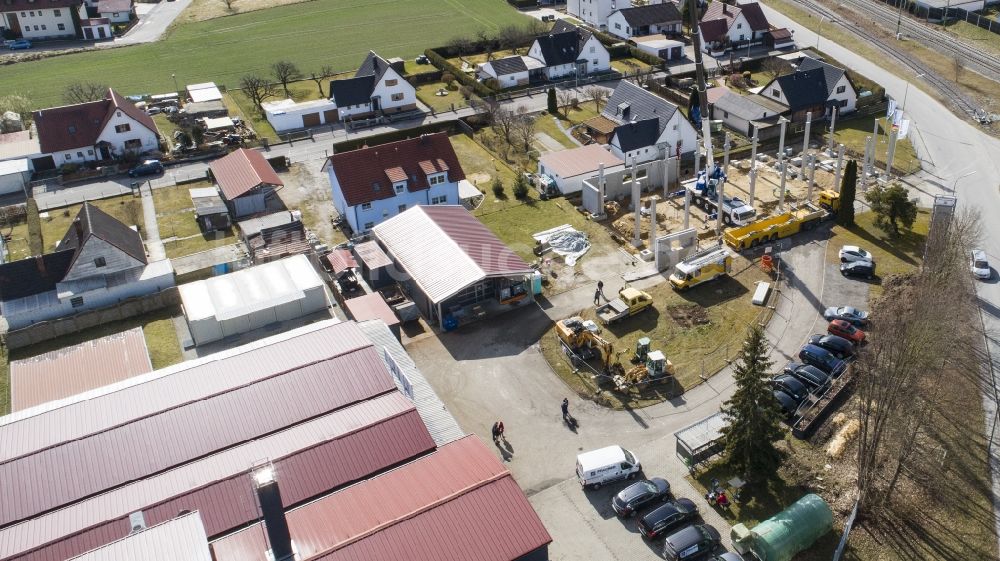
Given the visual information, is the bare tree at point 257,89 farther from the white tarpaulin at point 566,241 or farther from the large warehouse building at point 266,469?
the large warehouse building at point 266,469

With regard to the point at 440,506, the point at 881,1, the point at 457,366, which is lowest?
the point at 457,366

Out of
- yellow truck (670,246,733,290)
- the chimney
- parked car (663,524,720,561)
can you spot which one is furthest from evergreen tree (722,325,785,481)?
the chimney

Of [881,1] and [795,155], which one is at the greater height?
[881,1]

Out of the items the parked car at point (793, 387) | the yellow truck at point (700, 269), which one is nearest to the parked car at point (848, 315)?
the yellow truck at point (700, 269)

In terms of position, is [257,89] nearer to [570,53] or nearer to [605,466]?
[570,53]

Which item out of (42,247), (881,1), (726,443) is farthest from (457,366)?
(881,1)

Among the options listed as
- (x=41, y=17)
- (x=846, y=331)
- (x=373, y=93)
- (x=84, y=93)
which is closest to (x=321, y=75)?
(x=373, y=93)

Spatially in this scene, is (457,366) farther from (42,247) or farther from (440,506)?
(42,247)
